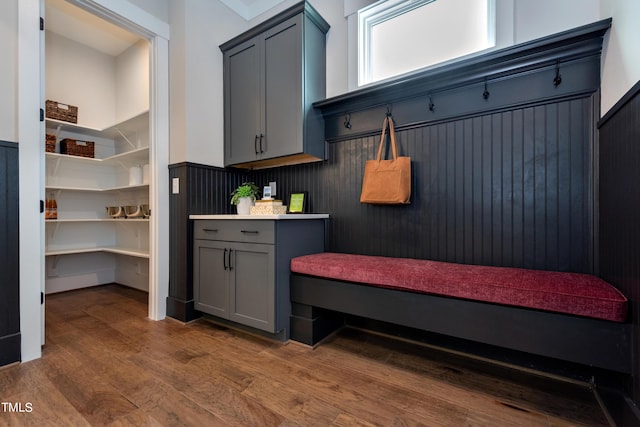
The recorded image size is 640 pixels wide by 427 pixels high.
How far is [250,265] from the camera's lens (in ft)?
6.69

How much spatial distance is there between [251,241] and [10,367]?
1.52 metres

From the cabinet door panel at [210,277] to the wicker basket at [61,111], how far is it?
234cm

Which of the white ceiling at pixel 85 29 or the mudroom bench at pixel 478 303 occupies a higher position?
the white ceiling at pixel 85 29

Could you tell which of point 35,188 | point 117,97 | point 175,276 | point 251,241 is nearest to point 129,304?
point 175,276

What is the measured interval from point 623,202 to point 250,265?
Result: 77.5 inches

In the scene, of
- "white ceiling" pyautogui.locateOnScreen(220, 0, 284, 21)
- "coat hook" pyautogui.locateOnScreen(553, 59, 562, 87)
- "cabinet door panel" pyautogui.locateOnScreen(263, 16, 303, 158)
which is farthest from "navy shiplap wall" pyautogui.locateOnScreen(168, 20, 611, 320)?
"white ceiling" pyautogui.locateOnScreen(220, 0, 284, 21)

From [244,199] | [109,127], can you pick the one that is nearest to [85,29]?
[109,127]

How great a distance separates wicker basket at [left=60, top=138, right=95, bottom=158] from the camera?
3.27 meters

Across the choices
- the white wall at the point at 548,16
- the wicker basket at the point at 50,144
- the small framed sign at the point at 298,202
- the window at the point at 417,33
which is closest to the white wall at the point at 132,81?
the wicker basket at the point at 50,144

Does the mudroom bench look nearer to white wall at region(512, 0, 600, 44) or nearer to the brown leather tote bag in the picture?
the brown leather tote bag

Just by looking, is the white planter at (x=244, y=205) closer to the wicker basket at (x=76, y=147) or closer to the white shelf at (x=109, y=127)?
the white shelf at (x=109, y=127)

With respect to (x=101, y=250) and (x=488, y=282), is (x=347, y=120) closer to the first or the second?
(x=488, y=282)

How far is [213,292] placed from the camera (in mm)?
2273

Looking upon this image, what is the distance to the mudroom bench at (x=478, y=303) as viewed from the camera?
1161 millimetres
